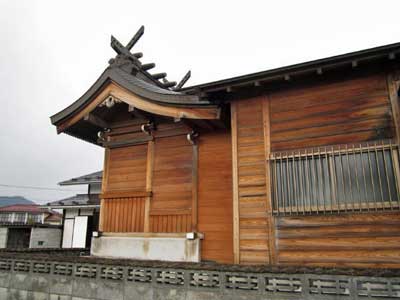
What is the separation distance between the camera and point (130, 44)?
8336 millimetres

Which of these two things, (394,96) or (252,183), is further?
(252,183)

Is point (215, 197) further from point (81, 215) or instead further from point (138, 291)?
point (81, 215)

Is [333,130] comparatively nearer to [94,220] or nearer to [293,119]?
[293,119]

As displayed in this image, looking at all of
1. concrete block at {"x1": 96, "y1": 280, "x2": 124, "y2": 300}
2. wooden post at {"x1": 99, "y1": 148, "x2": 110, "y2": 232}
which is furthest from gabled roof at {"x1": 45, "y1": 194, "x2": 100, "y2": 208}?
concrete block at {"x1": 96, "y1": 280, "x2": 124, "y2": 300}

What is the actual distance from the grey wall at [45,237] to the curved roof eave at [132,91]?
50.9 feet

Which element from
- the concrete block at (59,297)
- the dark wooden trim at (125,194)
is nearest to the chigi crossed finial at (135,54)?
the dark wooden trim at (125,194)

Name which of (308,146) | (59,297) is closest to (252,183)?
(308,146)

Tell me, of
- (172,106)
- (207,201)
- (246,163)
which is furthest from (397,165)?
(172,106)

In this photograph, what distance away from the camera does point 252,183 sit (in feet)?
17.9

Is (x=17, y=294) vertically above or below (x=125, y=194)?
below

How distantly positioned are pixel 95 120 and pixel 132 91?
5.05ft

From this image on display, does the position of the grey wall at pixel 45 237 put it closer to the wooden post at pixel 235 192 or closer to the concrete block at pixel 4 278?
the concrete block at pixel 4 278

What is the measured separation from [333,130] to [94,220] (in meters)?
16.3

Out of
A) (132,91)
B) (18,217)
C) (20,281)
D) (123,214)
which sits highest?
(132,91)
